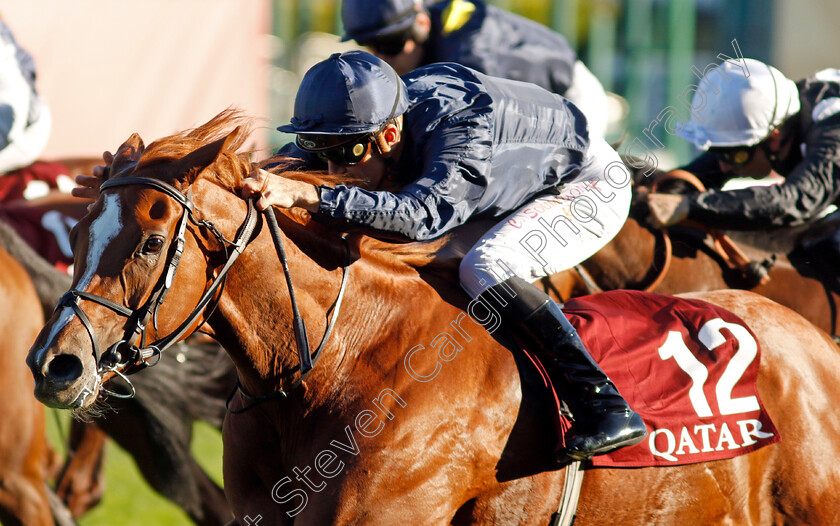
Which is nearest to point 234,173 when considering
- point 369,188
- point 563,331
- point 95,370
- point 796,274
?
point 369,188

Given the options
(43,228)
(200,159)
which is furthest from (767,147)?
(43,228)

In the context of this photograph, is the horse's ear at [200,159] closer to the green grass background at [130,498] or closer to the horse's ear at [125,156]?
the horse's ear at [125,156]

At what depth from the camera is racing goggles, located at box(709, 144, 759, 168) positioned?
4297 mm

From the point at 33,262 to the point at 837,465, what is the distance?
3.48 meters

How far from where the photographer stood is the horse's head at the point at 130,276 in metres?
2.19

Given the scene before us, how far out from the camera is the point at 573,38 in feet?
40.1

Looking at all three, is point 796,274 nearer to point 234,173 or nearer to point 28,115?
point 234,173

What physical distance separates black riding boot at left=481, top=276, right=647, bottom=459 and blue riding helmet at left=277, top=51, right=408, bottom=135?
600 mm

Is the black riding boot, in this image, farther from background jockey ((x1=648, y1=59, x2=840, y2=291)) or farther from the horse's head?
background jockey ((x1=648, y1=59, x2=840, y2=291))

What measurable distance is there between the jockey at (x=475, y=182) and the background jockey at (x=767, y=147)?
1090mm

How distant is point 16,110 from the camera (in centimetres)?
544

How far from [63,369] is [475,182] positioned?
123 cm

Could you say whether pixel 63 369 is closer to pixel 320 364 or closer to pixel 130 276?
pixel 130 276

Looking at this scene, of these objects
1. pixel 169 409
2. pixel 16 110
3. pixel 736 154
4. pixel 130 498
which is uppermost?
pixel 16 110
